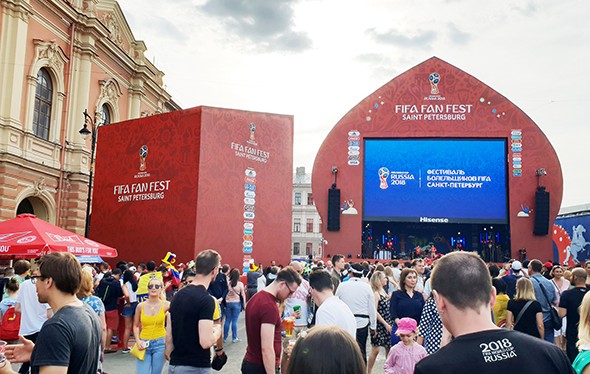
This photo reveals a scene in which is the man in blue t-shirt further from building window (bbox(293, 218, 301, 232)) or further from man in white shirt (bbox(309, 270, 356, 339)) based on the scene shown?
building window (bbox(293, 218, 301, 232))

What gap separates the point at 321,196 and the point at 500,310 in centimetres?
1876

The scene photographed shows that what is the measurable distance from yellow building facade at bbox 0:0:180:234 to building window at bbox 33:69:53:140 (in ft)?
0.14

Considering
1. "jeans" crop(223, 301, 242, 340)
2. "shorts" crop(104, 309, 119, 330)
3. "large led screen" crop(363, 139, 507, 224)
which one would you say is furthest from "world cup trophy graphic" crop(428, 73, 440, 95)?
"shorts" crop(104, 309, 119, 330)

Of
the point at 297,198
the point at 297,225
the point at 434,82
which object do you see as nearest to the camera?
the point at 434,82

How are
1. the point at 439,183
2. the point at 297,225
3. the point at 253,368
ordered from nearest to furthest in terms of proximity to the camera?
the point at 253,368 → the point at 439,183 → the point at 297,225

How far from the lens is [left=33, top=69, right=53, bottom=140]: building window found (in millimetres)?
20938

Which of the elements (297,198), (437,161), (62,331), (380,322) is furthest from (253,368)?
(297,198)

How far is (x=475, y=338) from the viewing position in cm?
217

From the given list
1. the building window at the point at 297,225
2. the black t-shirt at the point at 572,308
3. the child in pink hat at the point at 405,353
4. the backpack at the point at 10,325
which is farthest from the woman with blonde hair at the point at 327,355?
the building window at the point at 297,225

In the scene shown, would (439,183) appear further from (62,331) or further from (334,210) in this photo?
(62,331)

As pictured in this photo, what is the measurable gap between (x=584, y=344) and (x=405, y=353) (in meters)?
2.09

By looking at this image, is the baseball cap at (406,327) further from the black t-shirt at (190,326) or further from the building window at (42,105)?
the building window at (42,105)

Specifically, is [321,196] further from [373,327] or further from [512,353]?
[512,353]

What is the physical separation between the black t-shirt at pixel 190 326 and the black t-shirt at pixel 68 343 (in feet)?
3.63
